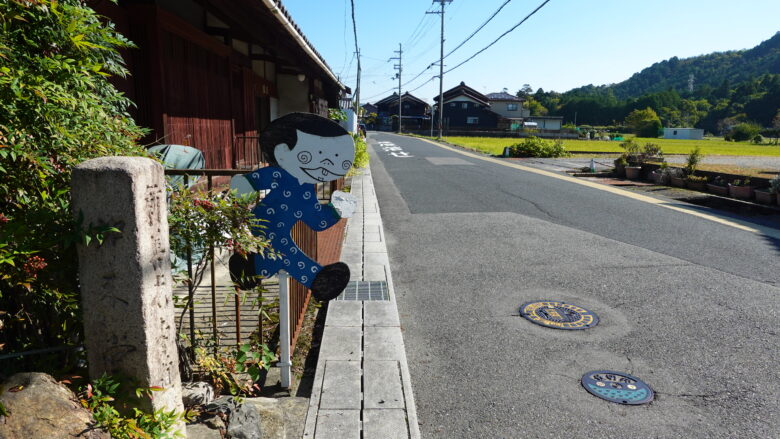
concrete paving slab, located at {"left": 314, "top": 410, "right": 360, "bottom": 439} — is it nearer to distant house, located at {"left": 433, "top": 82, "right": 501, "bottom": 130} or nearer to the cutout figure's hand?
the cutout figure's hand

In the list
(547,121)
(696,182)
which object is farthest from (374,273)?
(547,121)

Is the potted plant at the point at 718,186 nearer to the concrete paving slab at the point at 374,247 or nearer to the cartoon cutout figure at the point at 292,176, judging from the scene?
the concrete paving slab at the point at 374,247

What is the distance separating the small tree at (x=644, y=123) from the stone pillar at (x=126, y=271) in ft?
292

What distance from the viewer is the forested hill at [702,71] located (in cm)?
15288

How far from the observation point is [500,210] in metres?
11.7

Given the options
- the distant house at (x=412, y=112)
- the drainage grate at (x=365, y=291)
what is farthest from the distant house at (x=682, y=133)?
the drainage grate at (x=365, y=291)

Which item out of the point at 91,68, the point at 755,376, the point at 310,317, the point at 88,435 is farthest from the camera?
the point at 310,317

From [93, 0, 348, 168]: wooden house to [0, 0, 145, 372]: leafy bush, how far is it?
2510 millimetres

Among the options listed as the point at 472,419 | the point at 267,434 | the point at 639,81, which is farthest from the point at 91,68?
the point at 639,81

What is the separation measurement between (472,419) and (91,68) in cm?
304

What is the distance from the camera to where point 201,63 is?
23.8ft

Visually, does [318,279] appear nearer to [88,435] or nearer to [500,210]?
[88,435]

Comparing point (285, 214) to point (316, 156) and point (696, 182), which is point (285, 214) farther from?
point (696, 182)

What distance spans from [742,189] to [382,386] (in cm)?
1345
